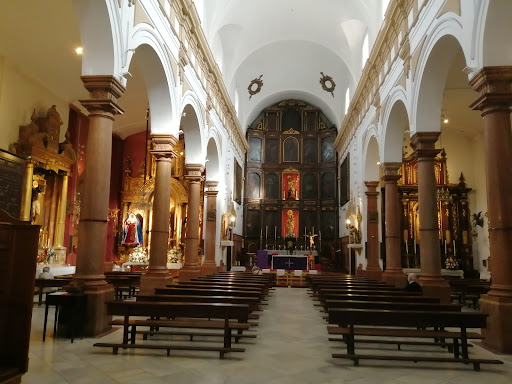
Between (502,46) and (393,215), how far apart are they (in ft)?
23.2

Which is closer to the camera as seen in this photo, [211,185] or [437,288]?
[437,288]

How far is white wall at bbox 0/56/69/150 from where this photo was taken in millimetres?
12492

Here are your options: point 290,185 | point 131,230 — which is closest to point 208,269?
point 131,230

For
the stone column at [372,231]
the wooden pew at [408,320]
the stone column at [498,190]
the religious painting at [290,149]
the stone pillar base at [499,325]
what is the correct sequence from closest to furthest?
the wooden pew at [408,320], the stone pillar base at [499,325], the stone column at [498,190], the stone column at [372,231], the religious painting at [290,149]

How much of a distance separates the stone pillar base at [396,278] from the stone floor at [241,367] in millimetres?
6542

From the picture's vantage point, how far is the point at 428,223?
987 centimetres

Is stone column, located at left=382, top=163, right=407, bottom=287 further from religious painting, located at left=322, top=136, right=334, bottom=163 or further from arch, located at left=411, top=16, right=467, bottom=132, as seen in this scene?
religious painting, located at left=322, top=136, right=334, bottom=163

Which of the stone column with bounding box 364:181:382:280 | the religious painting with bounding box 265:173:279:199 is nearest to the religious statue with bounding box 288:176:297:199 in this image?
the religious painting with bounding box 265:173:279:199

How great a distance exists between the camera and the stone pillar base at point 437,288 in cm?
950

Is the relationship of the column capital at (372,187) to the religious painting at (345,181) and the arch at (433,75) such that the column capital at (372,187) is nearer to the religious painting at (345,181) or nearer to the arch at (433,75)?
the religious painting at (345,181)

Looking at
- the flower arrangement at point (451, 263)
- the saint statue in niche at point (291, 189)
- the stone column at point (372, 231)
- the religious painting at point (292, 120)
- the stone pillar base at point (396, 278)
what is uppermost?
the religious painting at point (292, 120)

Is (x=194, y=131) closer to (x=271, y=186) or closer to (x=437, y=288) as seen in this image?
(x=437, y=288)

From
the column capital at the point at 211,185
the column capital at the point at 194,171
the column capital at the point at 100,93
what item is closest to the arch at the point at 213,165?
the column capital at the point at 211,185

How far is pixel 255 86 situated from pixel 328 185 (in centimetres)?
789
